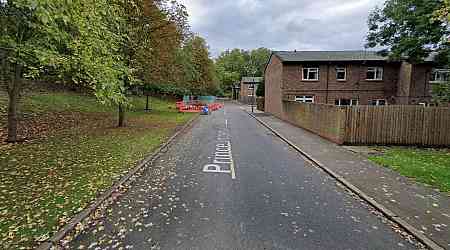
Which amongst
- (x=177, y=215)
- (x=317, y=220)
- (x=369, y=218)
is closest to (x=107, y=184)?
(x=177, y=215)

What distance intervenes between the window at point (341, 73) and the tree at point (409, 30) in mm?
4957

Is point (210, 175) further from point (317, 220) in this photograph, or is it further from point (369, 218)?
point (369, 218)

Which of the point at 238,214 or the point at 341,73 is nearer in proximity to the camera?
the point at 238,214

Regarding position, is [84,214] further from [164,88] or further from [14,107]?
[164,88]

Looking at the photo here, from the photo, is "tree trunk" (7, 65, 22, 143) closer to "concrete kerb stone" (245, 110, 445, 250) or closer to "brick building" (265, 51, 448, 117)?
"concrete kerb stone" (245, 110, 445, 250)

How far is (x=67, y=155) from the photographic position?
9508mm

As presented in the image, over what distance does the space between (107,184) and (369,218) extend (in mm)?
5561

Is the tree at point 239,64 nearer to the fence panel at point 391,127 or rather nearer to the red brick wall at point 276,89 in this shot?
the red brick wall at point 276,89

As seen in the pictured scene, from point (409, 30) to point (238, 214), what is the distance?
68.1ft

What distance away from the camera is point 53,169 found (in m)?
7.79

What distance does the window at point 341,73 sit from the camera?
27953mm

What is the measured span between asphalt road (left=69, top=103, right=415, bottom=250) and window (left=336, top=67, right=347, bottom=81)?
857 inches

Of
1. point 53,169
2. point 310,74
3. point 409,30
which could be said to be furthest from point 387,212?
point 310,74

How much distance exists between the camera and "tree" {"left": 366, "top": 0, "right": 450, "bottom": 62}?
17.2 m
